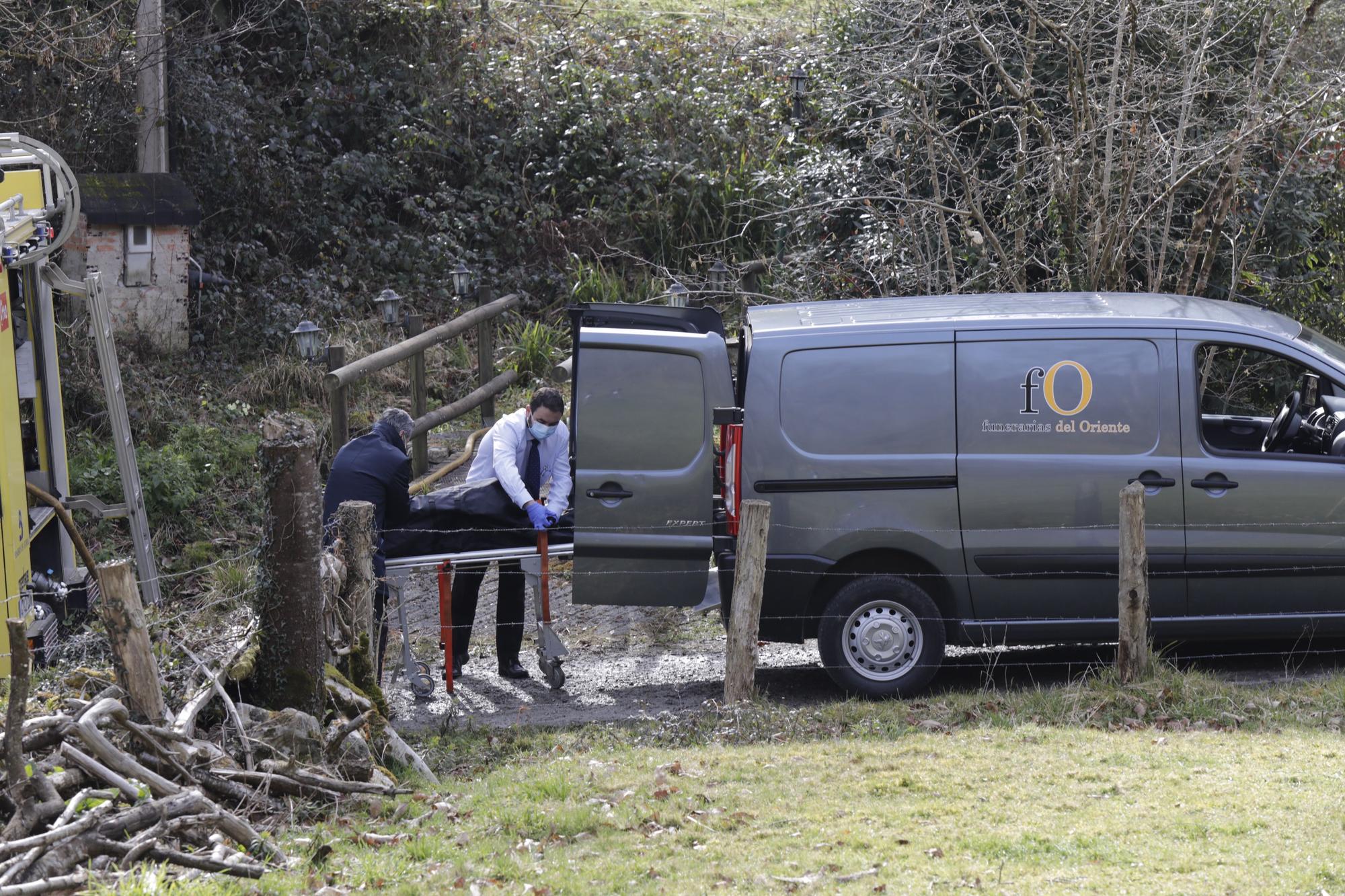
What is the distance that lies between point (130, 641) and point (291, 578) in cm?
91

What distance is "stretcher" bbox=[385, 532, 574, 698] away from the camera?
7805 millimetres

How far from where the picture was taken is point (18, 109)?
14.8 meters

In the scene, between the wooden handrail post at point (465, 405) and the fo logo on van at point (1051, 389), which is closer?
the fo logo on van at point (1051, 389)

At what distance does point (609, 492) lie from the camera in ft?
24.8

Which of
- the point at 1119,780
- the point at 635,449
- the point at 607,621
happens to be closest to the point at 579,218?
the point at 607,621

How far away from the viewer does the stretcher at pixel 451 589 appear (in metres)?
7.80

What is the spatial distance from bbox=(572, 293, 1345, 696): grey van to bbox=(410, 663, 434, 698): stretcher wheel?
1099 mm

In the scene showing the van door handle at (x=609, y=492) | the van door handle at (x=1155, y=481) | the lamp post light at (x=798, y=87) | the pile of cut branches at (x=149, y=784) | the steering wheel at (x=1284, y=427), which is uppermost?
the lamp post light at (x=798, y=87)

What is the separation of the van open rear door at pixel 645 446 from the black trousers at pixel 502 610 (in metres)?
0.83

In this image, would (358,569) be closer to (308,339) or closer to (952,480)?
(952,480)

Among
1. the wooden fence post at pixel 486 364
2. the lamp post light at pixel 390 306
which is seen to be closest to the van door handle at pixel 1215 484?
the lamp post light at pixel 390 306

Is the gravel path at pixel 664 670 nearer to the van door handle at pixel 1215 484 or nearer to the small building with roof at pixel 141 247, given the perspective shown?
the van door handle at pixel 1215 484

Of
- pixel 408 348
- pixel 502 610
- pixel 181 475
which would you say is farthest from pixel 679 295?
pixel 181 475

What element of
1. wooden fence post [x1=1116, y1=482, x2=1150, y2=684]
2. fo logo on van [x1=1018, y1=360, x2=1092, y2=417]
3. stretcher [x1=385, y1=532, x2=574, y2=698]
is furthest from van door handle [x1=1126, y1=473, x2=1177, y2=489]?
stretcher [x1=385, y1=532, x2=574, y2=698]
